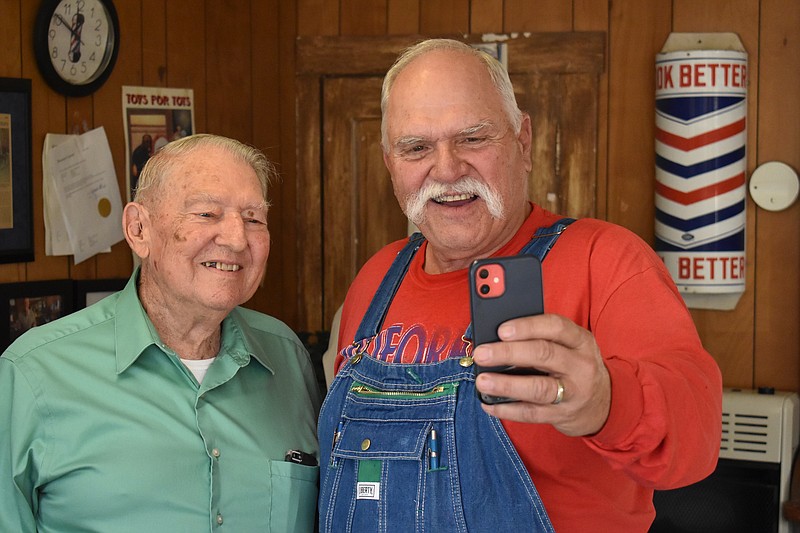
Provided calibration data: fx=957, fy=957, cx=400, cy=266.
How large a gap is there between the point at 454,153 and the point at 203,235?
46 centimetres

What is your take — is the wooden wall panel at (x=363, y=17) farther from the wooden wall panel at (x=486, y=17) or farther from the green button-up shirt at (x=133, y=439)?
the green button-up shirt at (x=133, y=439)

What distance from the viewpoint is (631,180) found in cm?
342

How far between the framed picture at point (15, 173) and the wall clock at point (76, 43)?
114mm

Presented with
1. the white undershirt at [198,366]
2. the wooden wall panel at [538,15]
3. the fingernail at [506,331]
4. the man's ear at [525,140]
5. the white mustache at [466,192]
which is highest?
the wooden wall panel at [538,15]

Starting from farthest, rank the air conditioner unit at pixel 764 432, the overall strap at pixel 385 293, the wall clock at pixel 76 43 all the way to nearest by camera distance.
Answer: the air conditioner unit at pixel 764 432, the wall clock at pixel 76 43, the overall strap at pixel 385 293

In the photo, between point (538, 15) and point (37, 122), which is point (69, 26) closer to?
point (37, 122)

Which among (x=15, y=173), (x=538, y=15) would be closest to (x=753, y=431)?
(x=538, y=15)

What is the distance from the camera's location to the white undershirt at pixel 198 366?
1.73 metres

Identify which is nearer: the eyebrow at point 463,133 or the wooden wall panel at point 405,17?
the eyebrow at point 463,133

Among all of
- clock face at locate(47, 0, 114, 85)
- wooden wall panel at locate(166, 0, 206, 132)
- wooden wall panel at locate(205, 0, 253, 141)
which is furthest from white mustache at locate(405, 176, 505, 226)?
wooden wall panel at locate(205, 0, 253, 141)

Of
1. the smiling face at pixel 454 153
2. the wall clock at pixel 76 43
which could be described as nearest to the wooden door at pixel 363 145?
the wall clock at pixel 76 43

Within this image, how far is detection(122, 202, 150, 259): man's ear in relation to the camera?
1703 millimetres

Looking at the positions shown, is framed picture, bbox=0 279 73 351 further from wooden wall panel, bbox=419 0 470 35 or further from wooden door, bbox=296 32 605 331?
wooden wall panel, bbox=419 0 470 35

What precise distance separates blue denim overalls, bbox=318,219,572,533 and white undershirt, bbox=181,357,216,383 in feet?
0.76
